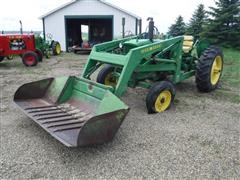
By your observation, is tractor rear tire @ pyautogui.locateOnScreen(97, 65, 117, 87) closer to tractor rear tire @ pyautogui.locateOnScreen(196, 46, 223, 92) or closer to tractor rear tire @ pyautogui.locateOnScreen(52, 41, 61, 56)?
tractor rear tire @ pyautogui.locateOnScreen(196, 46, 223, 92)

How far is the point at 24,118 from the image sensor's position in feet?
13.5

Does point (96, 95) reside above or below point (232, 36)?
below

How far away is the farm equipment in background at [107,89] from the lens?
294 cm

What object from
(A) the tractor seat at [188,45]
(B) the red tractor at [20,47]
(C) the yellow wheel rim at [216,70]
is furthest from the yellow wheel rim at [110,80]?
(B) the red tractor at [20,47]

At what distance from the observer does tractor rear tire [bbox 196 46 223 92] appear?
16.4 feet

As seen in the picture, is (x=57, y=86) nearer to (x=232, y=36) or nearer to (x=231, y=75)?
(x=231, y=75)

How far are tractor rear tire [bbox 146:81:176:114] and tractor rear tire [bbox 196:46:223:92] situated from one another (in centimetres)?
104

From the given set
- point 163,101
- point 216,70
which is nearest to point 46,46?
point 216,70

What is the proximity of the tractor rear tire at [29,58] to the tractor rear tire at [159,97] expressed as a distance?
6.55m

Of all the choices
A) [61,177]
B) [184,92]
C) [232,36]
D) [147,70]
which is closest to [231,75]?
[184,92]

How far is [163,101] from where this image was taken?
14.2 feet

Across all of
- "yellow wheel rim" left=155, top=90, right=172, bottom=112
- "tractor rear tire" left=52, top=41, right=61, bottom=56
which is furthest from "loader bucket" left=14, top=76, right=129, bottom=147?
"tractor rear tire" left=52, top=41, right=61, bottom=56

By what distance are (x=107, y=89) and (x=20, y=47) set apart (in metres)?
7.46

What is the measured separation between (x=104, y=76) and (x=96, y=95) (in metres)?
1.49
